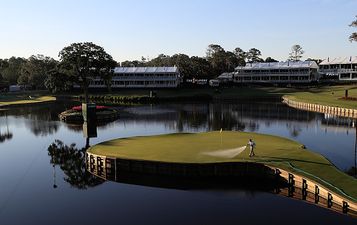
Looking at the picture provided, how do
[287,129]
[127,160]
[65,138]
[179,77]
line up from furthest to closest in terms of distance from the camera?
[179,77] → [287,129] → [65,138] → [127,160]

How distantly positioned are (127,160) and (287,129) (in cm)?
3625

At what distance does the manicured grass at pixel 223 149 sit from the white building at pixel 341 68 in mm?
142333

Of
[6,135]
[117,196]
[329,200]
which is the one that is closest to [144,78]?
[6,135]

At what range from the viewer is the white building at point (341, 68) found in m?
176

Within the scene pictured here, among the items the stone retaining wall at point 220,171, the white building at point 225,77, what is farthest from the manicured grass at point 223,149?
the white building at point 225,77

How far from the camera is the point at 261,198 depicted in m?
30.9

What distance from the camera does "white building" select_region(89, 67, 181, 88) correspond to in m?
170

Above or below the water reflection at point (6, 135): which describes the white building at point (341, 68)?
above

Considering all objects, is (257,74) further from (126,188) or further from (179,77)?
(126,188)

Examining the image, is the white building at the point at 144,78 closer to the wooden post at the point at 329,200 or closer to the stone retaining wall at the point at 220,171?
the stone retaining wall at the point at 220,171

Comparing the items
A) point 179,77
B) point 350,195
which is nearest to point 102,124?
point 350,195

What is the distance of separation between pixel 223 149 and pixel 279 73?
146m

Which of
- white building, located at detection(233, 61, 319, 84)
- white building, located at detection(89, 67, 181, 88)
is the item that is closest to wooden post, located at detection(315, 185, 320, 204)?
white building, located at detection(89, 67, 181, 88)

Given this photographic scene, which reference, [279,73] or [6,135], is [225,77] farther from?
[6,135]
